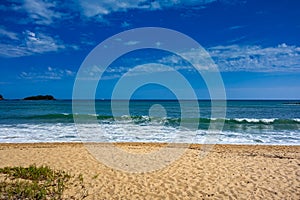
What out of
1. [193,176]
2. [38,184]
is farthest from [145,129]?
[38,184]

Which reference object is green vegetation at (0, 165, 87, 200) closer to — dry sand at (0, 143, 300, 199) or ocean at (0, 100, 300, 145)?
dry sand at (0, 143, 300, 199)

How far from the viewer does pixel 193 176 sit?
7660 mm

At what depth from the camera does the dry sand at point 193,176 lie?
6416mm

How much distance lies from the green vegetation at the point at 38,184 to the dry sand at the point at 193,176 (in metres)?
0.35

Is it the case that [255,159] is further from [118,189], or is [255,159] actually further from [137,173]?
[118,189]

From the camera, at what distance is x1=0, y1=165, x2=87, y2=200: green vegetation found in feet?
19.7

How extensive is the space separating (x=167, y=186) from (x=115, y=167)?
2.31m

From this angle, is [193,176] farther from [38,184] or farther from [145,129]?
[145,129]

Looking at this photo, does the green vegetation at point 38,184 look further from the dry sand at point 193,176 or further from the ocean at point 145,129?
the ocean at point 145,129

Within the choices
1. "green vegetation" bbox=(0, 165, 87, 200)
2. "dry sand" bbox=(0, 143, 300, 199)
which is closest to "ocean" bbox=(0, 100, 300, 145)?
"dry sand" bbox=(0, 143, 300, 199)

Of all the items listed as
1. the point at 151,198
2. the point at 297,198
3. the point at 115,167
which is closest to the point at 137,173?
the point at 115,167

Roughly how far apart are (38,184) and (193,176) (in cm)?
405

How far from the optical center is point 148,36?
1080 centimetres

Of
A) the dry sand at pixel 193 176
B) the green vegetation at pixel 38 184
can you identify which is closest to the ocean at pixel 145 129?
the dry sand at pixel 193 176
